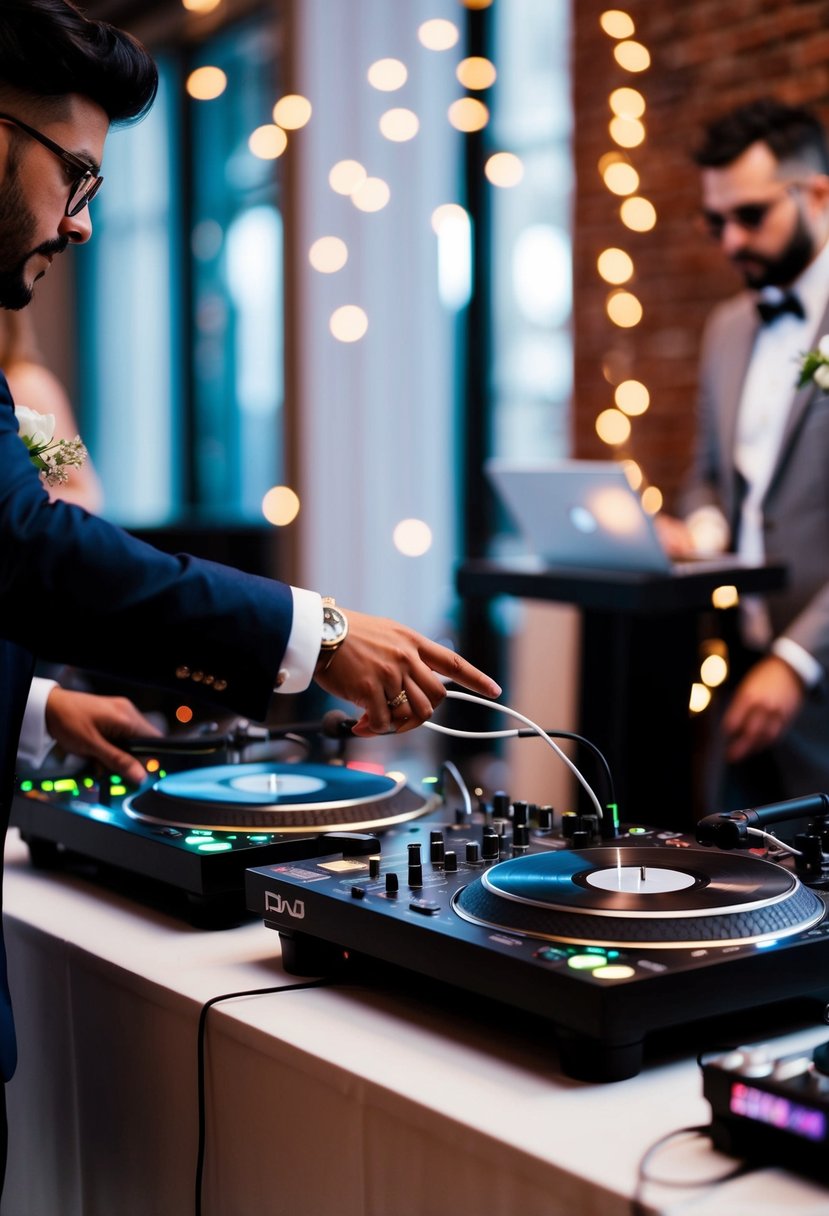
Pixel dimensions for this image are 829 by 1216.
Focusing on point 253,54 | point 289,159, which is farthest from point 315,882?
point 253,54

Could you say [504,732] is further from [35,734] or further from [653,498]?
[653,498]

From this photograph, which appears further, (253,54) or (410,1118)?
(253,54)

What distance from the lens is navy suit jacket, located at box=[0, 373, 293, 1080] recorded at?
37.2 inches

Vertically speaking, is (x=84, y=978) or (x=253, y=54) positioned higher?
(x=253, y=54)

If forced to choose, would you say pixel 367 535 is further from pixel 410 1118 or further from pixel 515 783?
pixel 410 1118

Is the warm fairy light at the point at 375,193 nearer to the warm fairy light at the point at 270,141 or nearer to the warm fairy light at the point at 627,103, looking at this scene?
the warm fairy light at the point at 270,141

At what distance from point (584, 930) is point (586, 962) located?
36 mm

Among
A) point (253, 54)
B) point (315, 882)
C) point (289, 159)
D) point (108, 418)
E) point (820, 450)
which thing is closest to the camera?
point (315, 882)

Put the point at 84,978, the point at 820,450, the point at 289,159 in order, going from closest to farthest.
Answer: the point at 84,978
the point at 820,450
the point at 289,159

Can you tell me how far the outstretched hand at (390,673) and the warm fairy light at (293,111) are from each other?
413cm

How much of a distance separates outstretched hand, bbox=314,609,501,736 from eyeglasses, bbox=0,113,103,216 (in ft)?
1.44

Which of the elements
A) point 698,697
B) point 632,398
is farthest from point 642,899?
point 632,398

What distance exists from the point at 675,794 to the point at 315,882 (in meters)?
2.25

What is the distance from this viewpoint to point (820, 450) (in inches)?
111
